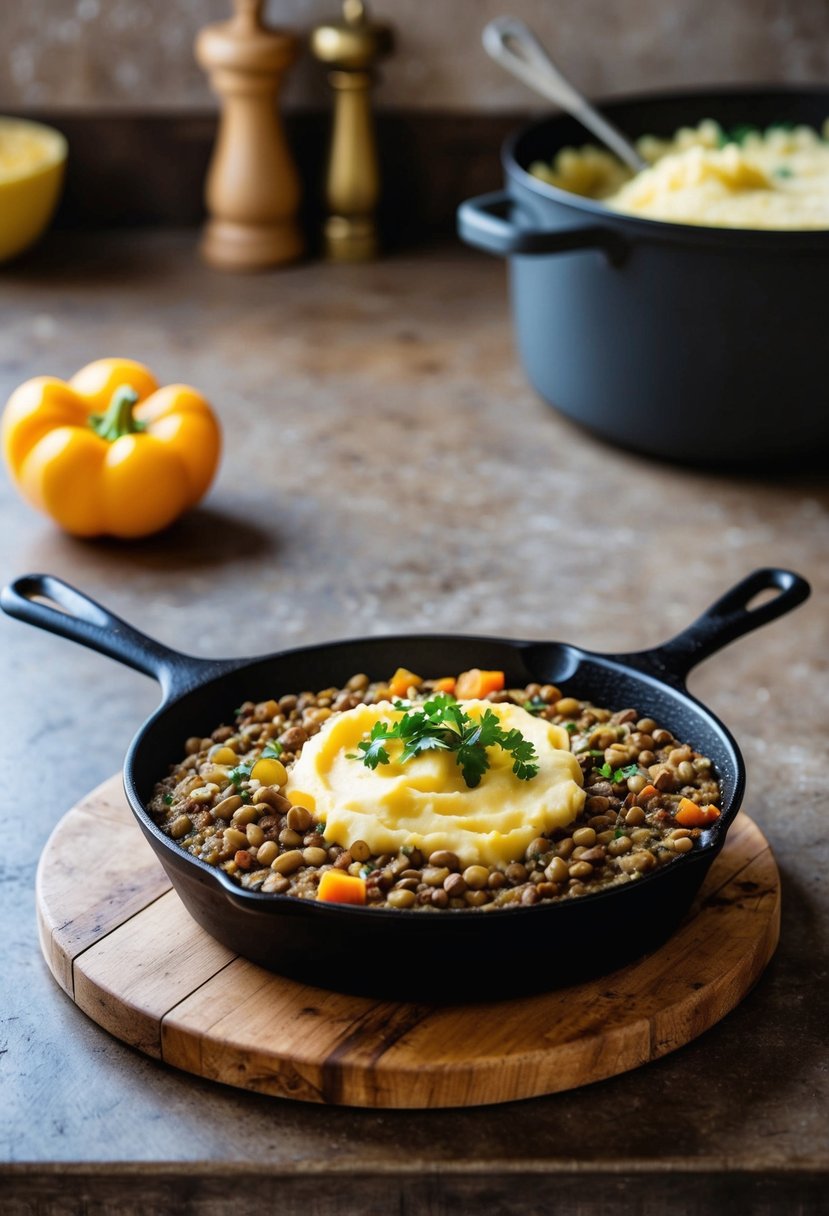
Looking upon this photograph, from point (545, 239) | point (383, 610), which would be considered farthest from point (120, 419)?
point (545, 239)

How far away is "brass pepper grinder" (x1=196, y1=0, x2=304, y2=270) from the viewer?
110 inches

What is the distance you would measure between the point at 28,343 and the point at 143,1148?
1815 millimetres

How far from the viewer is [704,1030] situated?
1.13 metres

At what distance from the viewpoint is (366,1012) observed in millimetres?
1086

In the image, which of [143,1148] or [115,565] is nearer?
[143,1148]

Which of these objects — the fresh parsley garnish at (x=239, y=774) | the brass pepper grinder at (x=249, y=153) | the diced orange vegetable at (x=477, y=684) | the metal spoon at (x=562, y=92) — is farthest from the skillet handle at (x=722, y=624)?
the brass pepper grinder at (x=249, y=153)

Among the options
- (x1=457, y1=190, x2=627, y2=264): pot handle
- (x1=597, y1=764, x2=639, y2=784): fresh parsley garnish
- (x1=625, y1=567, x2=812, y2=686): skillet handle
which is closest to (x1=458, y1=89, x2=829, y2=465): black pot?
(x1=457, y1=190, x2=627, y2=264): pot handle

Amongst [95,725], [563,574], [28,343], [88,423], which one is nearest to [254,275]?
[28,343]

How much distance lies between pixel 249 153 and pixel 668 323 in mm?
1200

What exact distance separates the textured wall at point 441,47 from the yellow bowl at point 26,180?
147 mm

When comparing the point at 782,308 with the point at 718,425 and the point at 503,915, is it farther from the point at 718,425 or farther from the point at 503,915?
the point at 503,915

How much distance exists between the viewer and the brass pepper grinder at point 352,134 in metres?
2.87

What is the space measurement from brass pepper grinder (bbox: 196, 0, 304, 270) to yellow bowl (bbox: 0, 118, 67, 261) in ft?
0.98

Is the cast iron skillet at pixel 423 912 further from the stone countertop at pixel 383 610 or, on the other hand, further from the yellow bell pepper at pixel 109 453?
the yellow bell pepper at pixel 109 453
